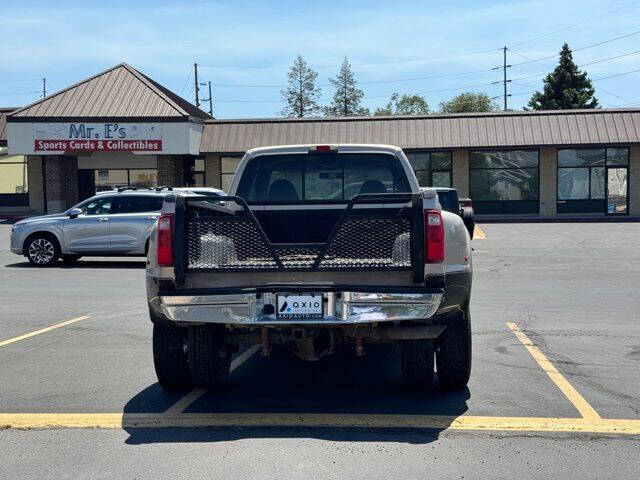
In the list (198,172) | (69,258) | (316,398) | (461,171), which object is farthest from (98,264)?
(461,171)

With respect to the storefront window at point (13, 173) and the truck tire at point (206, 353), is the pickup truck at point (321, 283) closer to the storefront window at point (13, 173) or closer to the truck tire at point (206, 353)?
the truck tire at point (206, 353)

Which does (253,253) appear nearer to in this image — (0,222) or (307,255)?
(307,255)

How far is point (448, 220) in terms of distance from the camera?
541 centimetres

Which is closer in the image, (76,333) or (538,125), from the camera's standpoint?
(76,333)

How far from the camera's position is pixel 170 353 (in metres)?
5.85

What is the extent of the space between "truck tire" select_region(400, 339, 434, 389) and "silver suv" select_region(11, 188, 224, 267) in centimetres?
1146

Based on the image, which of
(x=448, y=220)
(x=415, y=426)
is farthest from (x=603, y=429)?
(x=448, y=220)

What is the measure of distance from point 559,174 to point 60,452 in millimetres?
33902

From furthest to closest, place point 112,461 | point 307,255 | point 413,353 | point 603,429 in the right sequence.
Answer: point 413,353 < point 307,255 < point 603,429 < point 112,461

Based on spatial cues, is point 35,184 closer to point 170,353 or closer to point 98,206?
point 98,206

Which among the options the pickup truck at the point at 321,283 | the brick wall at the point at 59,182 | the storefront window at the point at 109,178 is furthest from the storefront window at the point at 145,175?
the pickup truck at the point at 321,283

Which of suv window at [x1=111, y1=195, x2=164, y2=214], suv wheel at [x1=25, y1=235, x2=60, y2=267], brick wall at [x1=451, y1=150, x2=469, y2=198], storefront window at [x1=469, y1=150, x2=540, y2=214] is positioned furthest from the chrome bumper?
storefront window at [x1=469, y1=150, x2=540, y2=214]

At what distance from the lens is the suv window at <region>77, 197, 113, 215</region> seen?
16688mm

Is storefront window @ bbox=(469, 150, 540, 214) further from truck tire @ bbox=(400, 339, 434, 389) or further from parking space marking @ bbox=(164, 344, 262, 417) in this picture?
truck tire @ bbox=(400, 339, 434, 389)
